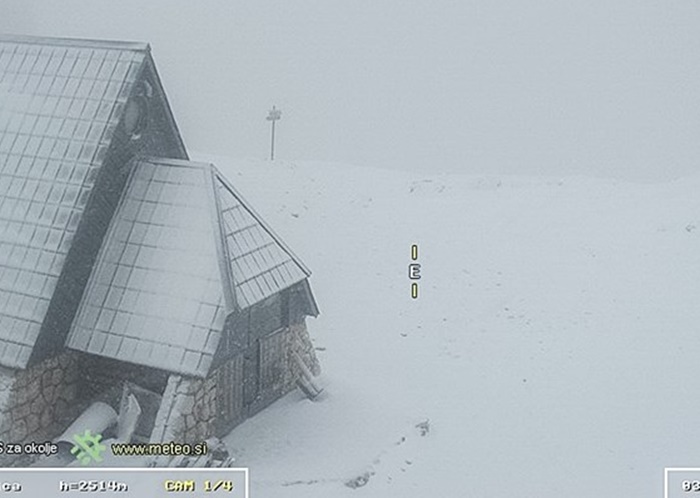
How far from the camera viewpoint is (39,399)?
32.6 ft

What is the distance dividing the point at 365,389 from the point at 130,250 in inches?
148

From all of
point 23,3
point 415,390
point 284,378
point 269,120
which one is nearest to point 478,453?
point 415,390

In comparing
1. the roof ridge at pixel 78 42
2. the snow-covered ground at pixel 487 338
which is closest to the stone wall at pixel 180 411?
the snow-covered ground at pixel 487 338

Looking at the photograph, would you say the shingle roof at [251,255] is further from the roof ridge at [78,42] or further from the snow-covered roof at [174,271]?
the roof ridge at [78,42]

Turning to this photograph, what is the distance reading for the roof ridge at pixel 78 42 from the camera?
10477 millimetres

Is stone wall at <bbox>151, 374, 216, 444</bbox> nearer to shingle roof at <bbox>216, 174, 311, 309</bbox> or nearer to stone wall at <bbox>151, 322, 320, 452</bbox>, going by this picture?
stone wall at <bbox>151, 322, 320, 452</bbox>

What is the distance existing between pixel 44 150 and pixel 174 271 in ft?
6.82

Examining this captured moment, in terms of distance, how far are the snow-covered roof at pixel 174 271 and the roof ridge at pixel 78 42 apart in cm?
137

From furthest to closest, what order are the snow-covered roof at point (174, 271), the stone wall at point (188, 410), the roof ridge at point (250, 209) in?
the roof ridge at point (250, 209), the snow-covered roof at point (174, 271), the stone wall at point (188, 410)

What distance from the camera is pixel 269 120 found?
789 inches

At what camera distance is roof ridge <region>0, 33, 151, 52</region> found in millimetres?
10477

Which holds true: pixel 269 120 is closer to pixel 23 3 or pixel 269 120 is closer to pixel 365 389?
pixel 23 3

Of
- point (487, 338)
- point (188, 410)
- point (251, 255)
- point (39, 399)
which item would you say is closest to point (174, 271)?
point (251, 255)

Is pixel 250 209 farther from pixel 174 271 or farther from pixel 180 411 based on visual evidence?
pixel 180 411
